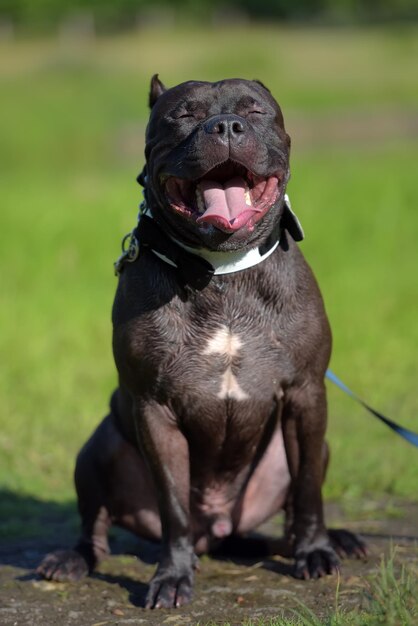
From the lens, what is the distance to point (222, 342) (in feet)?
14.0

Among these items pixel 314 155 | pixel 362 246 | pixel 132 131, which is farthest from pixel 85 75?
pixel 362 246

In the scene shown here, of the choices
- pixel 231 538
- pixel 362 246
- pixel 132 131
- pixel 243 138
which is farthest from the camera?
pixel 132 131

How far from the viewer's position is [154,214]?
14.0 feet

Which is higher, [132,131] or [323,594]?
[323,594]

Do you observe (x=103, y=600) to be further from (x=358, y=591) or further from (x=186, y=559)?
(x=358, y=591)

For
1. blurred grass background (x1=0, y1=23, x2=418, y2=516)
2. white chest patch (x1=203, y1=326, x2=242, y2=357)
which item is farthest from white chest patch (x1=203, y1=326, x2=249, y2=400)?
blurred grass background (x1=0, y1=23, x2=418, y2=516)

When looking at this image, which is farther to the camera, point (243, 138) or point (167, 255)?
point (167, 255)

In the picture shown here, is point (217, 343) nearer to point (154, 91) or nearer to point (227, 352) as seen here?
point (227, 352)

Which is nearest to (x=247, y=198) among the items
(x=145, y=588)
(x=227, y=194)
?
(x=227, y=194)

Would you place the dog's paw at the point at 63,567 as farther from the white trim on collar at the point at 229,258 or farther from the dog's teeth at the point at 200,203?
the dog's teeth at the point at 200,203

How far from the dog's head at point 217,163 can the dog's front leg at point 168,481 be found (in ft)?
2.20

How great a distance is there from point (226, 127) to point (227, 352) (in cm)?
83

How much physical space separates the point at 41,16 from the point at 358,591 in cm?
5043

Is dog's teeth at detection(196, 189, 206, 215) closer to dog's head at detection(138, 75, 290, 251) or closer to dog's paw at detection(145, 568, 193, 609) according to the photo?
dog's head at detection(138, 75, 290, 251)
